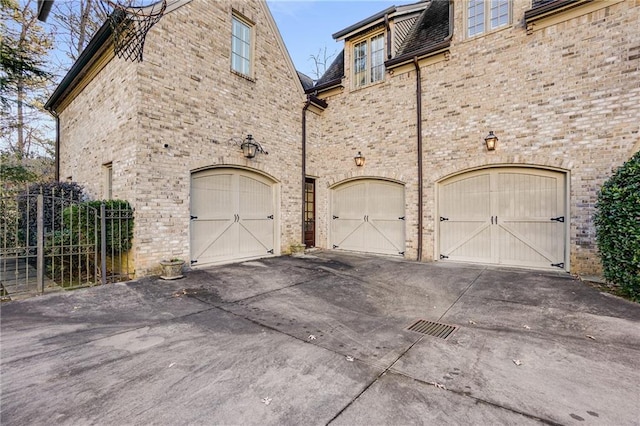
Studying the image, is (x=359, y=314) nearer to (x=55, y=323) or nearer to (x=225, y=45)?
(x=55, y=323)

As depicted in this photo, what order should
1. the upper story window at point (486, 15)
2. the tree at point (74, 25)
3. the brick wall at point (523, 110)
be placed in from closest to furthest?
the brick wall at point (523, 110), the upper story window at point (486, 15), the tree at point (74, 25)

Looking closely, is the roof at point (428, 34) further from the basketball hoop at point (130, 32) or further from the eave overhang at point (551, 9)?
the basketball hoop at point (130, 32)

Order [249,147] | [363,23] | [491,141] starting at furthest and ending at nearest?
[363,23] → [249,147] → [491,141]

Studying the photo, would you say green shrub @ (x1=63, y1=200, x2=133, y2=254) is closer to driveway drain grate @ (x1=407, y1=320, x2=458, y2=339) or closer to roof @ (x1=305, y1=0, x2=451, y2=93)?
driveway drain grate @ (x1=407, y1=320, x2=458, y2=339)

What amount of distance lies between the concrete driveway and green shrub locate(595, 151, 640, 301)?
43cm

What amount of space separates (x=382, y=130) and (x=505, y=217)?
404cm

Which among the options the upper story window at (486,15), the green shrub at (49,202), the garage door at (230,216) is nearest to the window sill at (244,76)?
the garage door at (230,216)

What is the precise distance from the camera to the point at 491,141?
6809 mm

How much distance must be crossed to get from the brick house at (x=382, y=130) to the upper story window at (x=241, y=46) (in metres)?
0.05

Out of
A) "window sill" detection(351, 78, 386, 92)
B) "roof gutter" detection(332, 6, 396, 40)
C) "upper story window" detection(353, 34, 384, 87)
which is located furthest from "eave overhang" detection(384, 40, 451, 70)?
"roof gutter" detection(332, 6, 396, 40)

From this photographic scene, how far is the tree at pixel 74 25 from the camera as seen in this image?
11.5 meters

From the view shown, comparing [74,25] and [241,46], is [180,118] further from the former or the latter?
[74,25]

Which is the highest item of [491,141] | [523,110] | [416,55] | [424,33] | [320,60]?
[320,60]

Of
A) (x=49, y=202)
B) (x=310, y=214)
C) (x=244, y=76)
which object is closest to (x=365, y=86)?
(x=244, y=76)
